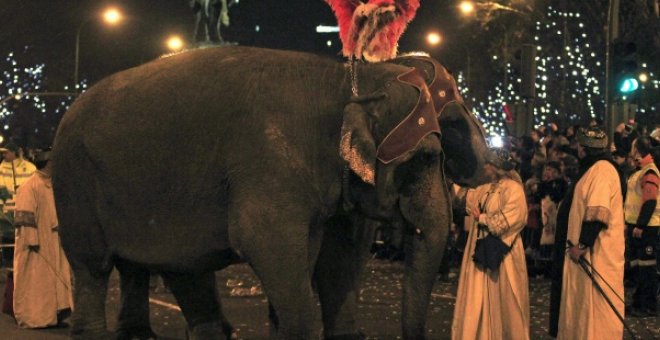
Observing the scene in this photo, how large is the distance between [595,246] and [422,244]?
3434 millimetres

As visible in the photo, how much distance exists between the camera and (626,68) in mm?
18719

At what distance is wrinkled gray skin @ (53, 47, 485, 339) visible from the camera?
7.38 metres

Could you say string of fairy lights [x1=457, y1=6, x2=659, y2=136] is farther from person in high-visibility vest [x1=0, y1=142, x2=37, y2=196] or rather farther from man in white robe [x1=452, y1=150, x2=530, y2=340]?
man in white robe [x1=452, y1=150, x2=530, y2=340]

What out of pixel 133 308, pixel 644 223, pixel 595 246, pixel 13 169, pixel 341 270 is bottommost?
pixel 133 308

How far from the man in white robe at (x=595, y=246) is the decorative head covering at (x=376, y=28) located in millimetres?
2853

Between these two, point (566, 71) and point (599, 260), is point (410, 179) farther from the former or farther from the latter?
point (566, 71)

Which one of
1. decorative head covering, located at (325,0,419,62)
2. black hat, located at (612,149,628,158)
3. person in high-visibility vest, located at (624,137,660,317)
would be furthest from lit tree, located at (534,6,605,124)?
decorative head covering, located at (325,0,419,62)

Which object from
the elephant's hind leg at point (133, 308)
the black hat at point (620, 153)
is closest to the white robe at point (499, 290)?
the elephant's hind leg at point (133, 308)

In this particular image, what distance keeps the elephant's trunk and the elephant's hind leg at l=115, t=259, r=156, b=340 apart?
1994 millimetres

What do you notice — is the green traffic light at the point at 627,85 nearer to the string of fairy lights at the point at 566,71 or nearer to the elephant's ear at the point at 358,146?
the elephant's ear at the point at 358,146

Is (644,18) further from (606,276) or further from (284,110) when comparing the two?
(284,110)

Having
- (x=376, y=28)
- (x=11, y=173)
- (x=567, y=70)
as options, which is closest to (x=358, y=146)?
(x=376, y=28)

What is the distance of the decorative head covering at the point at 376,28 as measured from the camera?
8.16 metres

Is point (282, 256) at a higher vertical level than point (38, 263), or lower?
higher
